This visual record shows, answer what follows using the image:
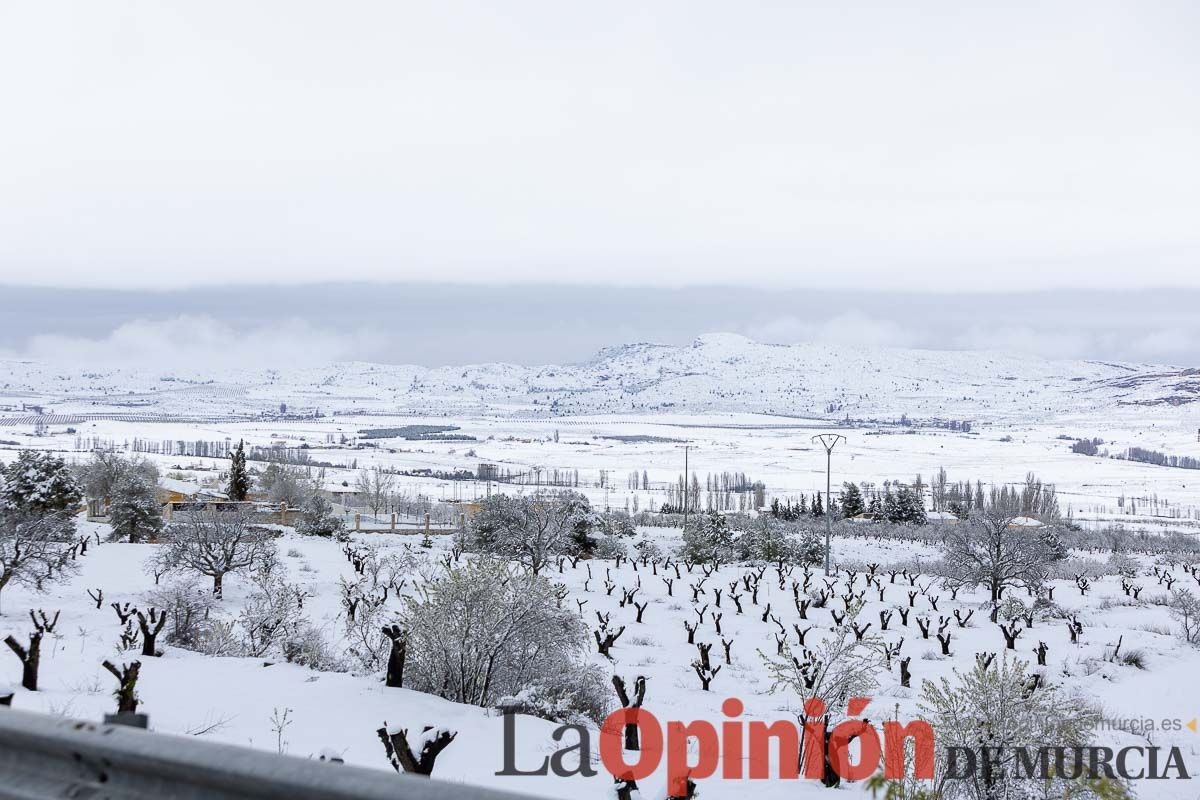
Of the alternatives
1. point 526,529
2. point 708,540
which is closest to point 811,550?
point 708,540

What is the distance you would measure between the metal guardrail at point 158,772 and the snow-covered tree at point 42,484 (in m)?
49.9

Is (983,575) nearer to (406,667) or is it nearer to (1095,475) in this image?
(406,667)

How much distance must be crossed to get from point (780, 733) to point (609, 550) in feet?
139

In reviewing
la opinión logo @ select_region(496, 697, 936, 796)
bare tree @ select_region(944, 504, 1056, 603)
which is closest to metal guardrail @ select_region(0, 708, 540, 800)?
la opinión logo @ select_region(496, 697, 936, 796)

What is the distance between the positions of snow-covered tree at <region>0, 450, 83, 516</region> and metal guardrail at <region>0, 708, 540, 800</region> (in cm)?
4987

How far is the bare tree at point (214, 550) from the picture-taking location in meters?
31.8

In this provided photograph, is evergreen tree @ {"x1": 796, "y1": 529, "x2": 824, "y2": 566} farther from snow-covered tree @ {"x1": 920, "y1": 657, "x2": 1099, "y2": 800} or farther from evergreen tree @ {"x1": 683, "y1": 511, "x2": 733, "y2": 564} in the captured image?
snow-covered tree @ {"x1": 920, "y1": 657, "x2": 1099, "y2": 800}

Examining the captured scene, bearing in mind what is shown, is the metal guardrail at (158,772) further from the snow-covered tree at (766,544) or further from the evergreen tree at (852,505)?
the evergreen tree at (852,505)

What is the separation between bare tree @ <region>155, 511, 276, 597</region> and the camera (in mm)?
31828

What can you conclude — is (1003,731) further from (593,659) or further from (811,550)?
(811,550)

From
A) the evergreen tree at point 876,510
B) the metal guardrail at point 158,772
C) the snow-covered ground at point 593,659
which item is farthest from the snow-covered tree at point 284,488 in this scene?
the metal guardrail at point 158,772

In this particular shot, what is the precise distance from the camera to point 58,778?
99.0 inches

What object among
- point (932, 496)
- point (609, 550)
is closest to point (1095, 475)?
point (932, 496)

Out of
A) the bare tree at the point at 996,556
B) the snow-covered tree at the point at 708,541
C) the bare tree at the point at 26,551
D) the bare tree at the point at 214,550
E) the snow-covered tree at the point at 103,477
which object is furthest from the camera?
the snow-covered tree at the point at 103,477
